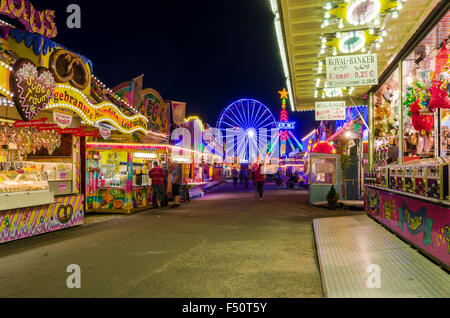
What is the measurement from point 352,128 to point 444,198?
1089cm

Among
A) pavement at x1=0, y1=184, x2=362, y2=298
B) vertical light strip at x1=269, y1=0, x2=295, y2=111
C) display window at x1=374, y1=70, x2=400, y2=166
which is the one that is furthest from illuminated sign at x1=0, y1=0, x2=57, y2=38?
display window at x1=374, y1=70, x2=400, y2=166

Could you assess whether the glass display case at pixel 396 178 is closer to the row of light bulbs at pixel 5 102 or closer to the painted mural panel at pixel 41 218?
the painted mural panel at pixel 41 218

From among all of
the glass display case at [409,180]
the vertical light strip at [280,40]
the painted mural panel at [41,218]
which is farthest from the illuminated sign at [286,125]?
the glass display case at [409,180]

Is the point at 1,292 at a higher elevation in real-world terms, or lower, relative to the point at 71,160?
lower

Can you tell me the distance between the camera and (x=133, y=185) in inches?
452

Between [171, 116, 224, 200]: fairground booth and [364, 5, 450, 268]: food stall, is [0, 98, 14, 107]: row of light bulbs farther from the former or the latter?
[171, 116, 224, 200]: fairground booth

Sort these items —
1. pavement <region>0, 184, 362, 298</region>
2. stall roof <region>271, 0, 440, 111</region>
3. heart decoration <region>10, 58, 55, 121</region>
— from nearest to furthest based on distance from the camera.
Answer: pavement <region>0, 184, 362, 298</region> < heart decoration <region>10, 58, 55, 121</region> < stall roof <region>271, 0, 440, 111</region>

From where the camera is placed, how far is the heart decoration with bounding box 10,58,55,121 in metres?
5.28

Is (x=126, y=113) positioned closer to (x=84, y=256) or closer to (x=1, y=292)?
(x=84, y=256)

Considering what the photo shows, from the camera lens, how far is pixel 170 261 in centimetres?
515

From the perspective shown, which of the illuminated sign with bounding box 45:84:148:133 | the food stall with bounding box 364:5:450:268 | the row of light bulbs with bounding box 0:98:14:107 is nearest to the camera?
the food stall with bounding box 364:5:450:268

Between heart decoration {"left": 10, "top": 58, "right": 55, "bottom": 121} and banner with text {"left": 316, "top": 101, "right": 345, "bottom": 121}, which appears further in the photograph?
banner with text {"left": 316, "top": 101, "right": 345, "bottom": 121}

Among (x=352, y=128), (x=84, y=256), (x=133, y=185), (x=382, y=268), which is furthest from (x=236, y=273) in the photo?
(x=352, y=128)

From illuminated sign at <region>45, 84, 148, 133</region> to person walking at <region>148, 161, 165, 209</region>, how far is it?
2054mm
